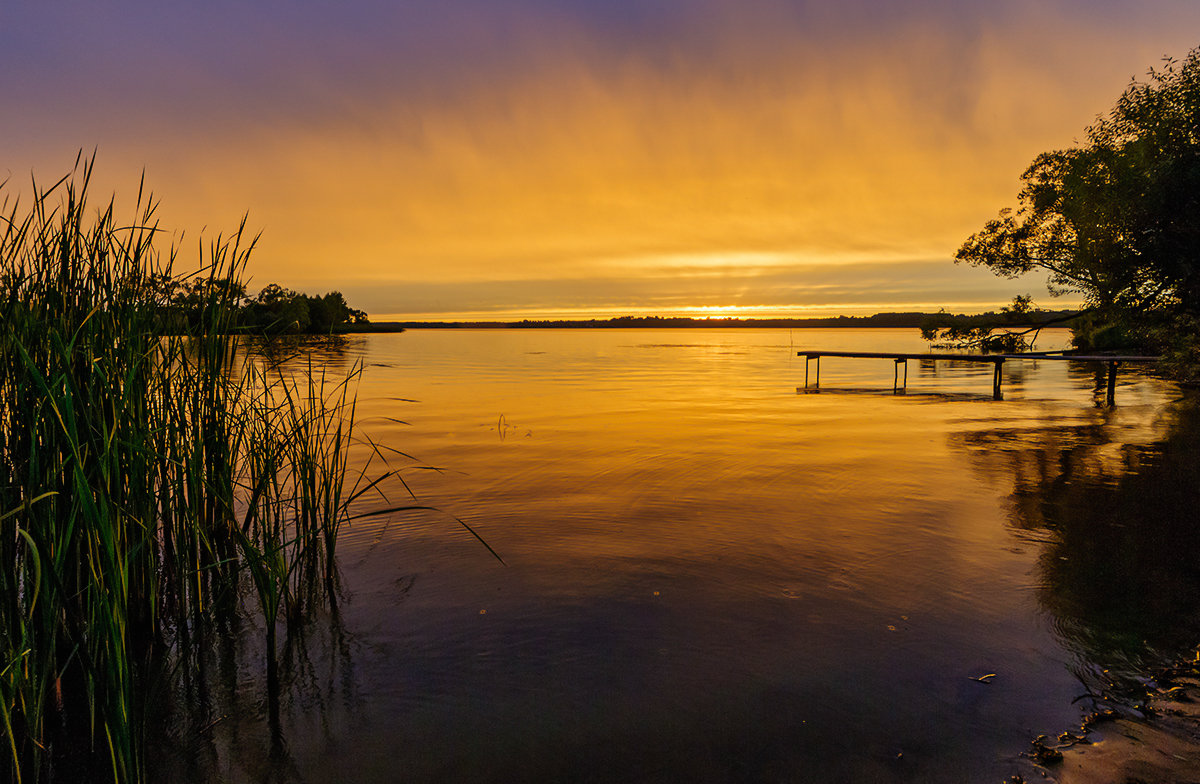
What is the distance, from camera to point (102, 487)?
270 centimetres

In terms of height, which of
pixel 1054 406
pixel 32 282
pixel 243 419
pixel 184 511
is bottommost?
pixel 1054 406

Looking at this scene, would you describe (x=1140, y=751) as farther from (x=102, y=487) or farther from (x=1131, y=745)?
(x=102, y=487)

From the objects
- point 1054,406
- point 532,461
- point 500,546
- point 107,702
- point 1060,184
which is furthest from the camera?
point 1060,184

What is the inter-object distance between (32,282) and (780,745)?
4760 millimetres

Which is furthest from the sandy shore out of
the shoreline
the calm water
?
the calm water

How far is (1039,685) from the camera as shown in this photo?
3.81 metres

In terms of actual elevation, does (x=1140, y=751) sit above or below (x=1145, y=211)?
below

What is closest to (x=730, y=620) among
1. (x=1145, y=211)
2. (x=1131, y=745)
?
(x=1131, y=745)

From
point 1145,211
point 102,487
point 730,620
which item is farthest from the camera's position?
point 1145,211

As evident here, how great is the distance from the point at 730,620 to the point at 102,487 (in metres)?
3.99

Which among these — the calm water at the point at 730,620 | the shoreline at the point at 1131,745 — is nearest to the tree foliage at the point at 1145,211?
the calm water at the point at 730,620

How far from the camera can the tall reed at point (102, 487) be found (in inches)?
103

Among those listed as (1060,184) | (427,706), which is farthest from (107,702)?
(1060,184)

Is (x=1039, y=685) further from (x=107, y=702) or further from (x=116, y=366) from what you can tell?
(x=116, y=366)
